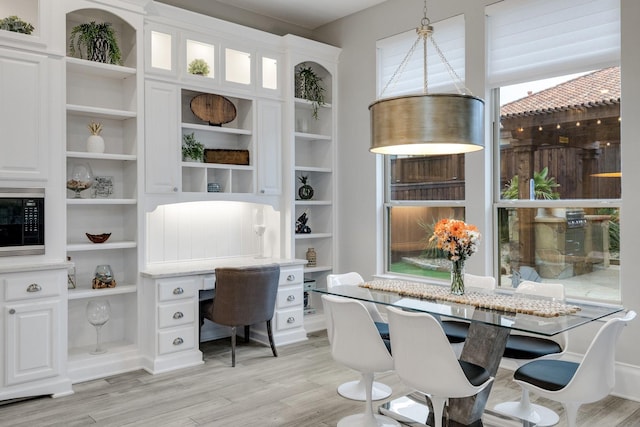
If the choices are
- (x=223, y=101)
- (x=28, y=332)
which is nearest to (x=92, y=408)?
(x=28, y=332)

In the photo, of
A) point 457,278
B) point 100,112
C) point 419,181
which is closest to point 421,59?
point 419,181

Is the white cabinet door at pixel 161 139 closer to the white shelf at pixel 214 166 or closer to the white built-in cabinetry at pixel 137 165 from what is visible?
the white built-in cabinetry at pixel 137 165

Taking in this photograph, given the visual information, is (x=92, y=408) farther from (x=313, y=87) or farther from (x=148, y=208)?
(x=313, y=87)

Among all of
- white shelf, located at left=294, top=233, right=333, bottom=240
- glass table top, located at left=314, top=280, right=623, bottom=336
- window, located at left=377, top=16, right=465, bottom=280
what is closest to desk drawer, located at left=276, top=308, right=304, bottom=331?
white shelf, located at left=294, top=233, right=333, bottom=240

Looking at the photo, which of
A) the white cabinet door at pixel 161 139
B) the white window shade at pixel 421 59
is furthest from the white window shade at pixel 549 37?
the white cabinet door at pixel 161 139

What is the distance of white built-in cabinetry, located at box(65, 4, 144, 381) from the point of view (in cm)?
411

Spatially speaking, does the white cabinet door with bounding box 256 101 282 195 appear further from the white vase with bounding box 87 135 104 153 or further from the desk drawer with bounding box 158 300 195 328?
the white vase with bounding box 87 135 104 153

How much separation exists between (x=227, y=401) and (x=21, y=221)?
6.24 feet

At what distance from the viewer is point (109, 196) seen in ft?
14.5

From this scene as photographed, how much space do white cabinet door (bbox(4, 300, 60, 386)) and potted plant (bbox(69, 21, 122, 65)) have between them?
1975 mm

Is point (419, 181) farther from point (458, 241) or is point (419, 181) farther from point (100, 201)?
point (100, 201)

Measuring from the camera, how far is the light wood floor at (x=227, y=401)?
3.24 metres

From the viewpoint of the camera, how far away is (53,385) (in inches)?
144

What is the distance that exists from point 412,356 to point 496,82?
2.82 meters
